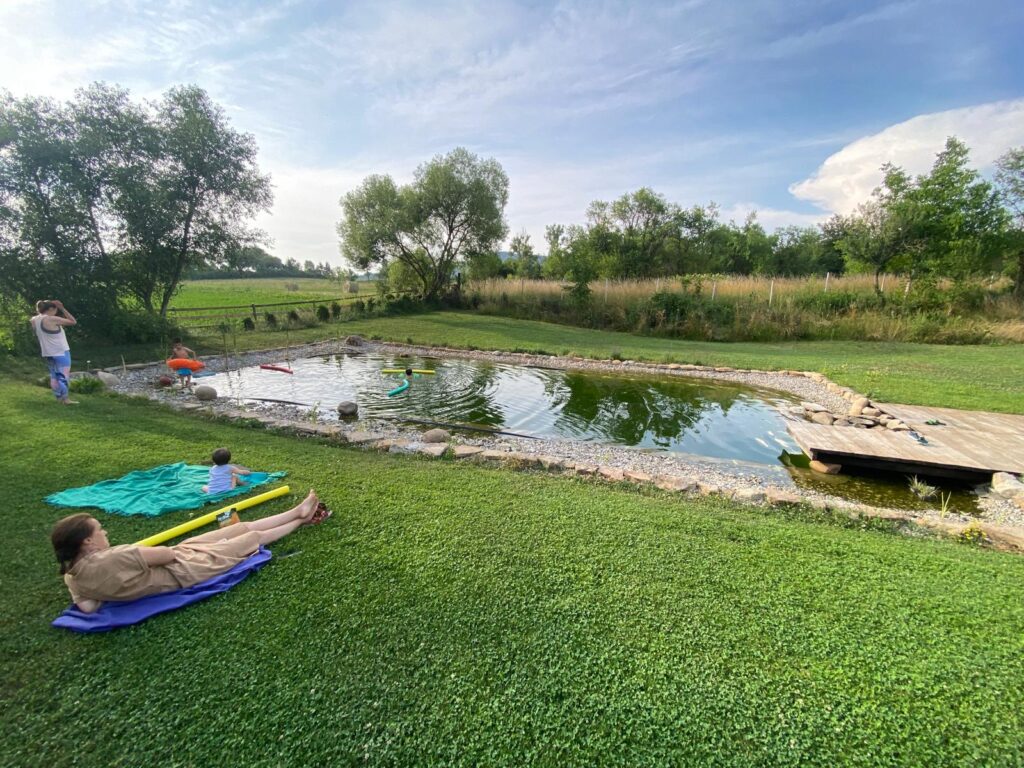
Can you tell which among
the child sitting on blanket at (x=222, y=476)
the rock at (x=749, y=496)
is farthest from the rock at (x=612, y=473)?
the child sitting on blanket at (x=222, y=476)

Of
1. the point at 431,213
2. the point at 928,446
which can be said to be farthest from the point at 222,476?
the point at 431,213

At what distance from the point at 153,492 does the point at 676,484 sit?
5216 mm

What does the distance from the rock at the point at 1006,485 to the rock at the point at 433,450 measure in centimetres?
658

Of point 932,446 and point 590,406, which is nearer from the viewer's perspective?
point 932,446

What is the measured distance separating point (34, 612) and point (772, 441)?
8.29 metres

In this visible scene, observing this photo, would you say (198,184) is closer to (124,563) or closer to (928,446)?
(124,563)

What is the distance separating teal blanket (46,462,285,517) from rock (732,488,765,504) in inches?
189

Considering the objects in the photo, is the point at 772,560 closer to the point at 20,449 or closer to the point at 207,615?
the point at 207,615

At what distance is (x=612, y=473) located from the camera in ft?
16.1

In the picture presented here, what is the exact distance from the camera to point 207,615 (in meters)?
2.46

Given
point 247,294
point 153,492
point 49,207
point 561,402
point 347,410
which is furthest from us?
point 247,294

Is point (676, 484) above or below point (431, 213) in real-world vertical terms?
below

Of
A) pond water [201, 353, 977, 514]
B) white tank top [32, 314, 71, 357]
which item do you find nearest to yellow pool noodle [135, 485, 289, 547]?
pond water [201, 353, 977, 514]

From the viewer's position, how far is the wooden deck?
526 centimetres
